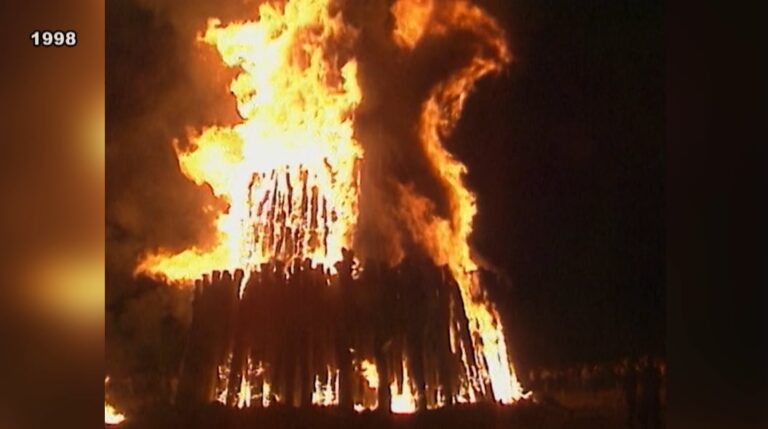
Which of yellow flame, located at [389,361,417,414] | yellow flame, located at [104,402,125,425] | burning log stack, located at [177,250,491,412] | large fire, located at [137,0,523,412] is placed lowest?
yellow flame, located at [104,402,125,425]

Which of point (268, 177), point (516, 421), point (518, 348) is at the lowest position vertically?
point (516, 421)

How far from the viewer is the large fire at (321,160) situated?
8.58 ft

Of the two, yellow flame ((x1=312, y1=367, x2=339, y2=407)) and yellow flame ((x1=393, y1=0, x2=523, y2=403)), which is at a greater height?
yellow flame ((x1=393, y1=0, x2=523, y2=403))

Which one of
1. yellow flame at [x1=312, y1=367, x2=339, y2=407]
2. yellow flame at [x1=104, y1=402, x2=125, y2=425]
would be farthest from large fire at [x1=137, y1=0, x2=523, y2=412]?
yellow flame at [x1=104, y1=402, x2=125, y2=425]

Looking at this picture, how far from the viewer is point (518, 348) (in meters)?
2.62

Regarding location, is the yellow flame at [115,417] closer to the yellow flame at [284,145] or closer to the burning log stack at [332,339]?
the burning log stack at [332,339]

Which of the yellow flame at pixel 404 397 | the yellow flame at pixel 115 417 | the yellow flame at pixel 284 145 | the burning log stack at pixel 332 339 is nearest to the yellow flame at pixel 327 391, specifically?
the burning log stack at pixel 332 339

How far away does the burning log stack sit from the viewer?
2.61 metres

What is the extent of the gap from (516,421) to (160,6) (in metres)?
1.44

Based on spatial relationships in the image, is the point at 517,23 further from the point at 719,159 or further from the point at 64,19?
the point at 64,19

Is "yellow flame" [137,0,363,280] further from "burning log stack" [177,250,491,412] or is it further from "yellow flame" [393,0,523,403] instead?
"yellow flame" [393,0,523,403]

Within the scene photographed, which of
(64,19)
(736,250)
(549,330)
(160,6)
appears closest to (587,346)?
(549,330)

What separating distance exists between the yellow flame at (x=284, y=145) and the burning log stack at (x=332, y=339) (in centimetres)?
8

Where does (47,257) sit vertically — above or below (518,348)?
above
